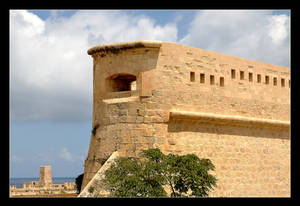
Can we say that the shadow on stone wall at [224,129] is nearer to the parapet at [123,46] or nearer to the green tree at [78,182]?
the parapet at [123,46]

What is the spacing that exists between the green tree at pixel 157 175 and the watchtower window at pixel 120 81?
6.91 ft

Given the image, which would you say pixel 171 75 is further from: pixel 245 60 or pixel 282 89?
pixel 282 89

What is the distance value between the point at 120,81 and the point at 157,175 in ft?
10.7

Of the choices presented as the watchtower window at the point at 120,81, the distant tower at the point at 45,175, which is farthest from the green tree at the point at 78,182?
the distant tower at the point at 45,175

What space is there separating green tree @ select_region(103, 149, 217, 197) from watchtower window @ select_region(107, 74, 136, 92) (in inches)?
83.0

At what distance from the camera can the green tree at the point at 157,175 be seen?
34.1 ft

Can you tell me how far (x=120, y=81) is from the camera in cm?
1304

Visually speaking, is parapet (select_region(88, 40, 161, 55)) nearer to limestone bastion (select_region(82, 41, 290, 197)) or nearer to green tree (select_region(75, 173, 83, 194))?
limestone bastion (select_region(82, 41, 290, 197))

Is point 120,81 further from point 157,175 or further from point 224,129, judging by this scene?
point 157,175

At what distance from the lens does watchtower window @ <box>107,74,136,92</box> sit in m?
12.8

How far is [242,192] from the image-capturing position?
13.5 m

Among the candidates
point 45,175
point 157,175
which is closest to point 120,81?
point 157,175

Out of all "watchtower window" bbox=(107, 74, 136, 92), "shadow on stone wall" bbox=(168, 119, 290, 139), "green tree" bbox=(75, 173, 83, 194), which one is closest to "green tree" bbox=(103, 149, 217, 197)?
"shadow on stone wall" bbox=(168, 119, 290, 139)

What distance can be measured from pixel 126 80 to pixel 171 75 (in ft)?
4.89
